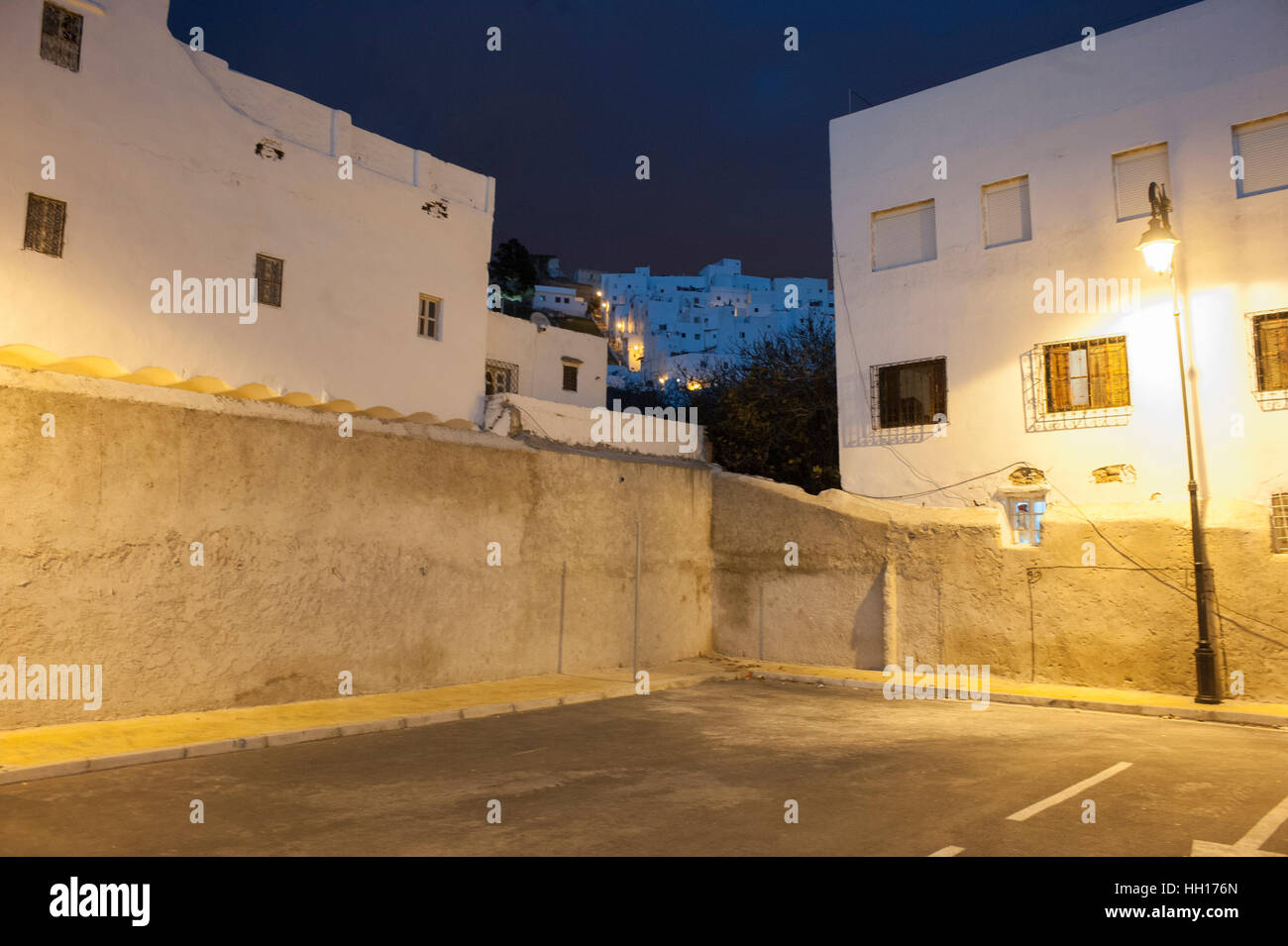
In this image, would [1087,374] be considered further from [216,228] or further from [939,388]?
[216,228]

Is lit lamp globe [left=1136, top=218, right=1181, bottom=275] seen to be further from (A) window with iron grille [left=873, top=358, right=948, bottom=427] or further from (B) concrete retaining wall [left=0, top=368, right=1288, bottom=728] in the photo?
(A) window with iron grille [left=873, top=358, right=948, bottom=427]

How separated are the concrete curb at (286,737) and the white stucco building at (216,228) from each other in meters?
5.23

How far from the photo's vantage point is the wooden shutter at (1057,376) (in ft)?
55.6

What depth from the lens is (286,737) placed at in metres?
9.62

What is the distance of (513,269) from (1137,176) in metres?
48.6

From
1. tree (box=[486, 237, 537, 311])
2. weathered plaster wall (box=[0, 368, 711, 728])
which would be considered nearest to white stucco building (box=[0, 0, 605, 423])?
weathered plaster wall (box=[0, 368, 711, 728])

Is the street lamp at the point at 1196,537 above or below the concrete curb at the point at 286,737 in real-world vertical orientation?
above

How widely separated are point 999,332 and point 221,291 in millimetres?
→ 16476

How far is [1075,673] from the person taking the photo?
14734mm

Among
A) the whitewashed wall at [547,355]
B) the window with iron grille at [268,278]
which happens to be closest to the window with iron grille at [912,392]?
the whitewashed wall at [547,355]

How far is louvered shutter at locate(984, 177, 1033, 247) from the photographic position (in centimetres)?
1786

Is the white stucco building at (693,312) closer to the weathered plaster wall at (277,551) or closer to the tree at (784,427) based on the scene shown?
the tree at (784,427)
